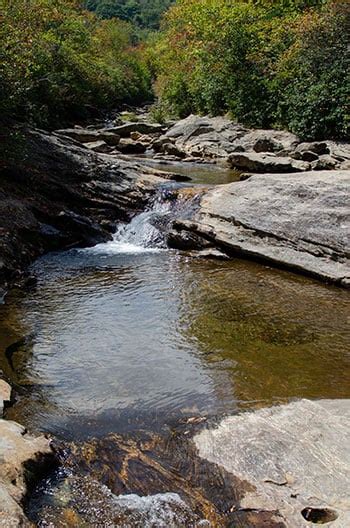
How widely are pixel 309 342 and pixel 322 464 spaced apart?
2754 mm

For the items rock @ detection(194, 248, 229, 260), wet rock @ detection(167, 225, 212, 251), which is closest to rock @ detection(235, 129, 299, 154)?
wet rock @ detection(167, 225, 212, 251)

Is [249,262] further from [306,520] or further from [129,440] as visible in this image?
[306,520]

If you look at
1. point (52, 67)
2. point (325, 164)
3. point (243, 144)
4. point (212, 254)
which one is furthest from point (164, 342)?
point (52, 67)

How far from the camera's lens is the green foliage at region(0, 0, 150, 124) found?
1206cm

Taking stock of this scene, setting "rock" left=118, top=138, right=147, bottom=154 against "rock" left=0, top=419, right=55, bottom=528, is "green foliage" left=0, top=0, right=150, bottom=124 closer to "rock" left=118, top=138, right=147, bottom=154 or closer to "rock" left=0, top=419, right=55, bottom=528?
"rock" left=118, top=138, right=147, bottom=154

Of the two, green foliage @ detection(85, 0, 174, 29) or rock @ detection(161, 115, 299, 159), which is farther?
green foliage @ detection(85, 0, 174, 29)

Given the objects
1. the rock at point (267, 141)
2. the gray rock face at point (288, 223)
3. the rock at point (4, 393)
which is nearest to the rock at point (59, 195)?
the gray rock face at point (288, 223)

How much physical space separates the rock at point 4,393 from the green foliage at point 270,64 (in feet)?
61.9

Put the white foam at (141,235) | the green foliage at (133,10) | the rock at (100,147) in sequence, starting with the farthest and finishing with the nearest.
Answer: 1. the green foliage at (133,10)
2. the rock at (100,147)
3. the white foam at (141,235)

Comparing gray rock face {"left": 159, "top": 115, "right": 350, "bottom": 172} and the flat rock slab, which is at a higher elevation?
gray rock face {"left": 159, "top": 115, "right": 350, "bottom": 172}

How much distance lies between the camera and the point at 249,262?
32.9 feet

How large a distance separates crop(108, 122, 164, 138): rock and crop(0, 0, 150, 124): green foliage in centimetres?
332

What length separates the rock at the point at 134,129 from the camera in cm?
2712

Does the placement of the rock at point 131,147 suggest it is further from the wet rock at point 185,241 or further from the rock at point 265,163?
the wet rock at point 185,241
